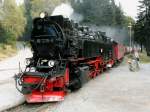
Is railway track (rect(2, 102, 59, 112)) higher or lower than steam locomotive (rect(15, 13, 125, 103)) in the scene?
lower

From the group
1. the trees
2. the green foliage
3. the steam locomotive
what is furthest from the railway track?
the green foliage

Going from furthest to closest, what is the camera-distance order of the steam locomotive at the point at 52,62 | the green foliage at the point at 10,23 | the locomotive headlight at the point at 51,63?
the green foliage at the point at 10,23
the locomotive headlight at the point at 51,63
the steam locomotive at the point at 52,62

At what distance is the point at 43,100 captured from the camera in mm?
11219

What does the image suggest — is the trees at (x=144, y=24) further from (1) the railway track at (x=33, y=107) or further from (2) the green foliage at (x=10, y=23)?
(1) the railway track at (x=33, y=107)

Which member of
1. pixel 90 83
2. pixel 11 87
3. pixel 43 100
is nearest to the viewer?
pixel 43 100

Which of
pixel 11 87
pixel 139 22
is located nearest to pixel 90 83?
pixel 11 87

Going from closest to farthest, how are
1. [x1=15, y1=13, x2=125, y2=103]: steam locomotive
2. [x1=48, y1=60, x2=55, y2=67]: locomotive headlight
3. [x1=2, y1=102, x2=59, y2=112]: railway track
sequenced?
[x1=2, y1=102, x2=59, y2=112]: railway track, [x1=15, y1=13, x2=125, y2=103]: steam locomotive, [x1=48, y1=60, x2=55, y2=67]: locomotive headlight

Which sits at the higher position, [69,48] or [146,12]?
[146,12]

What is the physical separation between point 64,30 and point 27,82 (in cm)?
274

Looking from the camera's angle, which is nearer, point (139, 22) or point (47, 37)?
point (47, 37)

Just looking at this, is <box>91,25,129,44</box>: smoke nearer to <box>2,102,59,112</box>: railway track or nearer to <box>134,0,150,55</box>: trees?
<box>134,0,150,55</box>: trees

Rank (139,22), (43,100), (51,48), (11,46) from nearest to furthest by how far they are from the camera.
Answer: (43,100)
(51,48)
(139,22)
(11,46)

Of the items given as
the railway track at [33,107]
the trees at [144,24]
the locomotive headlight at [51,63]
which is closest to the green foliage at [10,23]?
the trees at [144,24]

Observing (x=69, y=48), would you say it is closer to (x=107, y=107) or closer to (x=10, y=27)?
(x=107, y=107)
